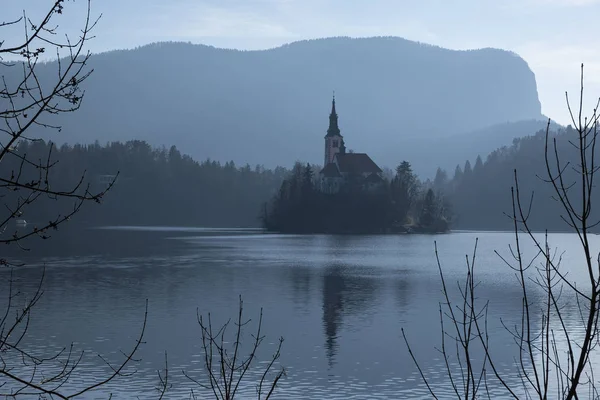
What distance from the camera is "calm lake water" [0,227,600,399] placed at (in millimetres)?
Result: 24438

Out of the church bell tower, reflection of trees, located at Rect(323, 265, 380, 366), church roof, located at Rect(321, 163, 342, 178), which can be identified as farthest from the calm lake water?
the church bell tower

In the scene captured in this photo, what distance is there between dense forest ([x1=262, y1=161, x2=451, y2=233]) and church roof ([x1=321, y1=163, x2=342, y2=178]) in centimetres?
1000

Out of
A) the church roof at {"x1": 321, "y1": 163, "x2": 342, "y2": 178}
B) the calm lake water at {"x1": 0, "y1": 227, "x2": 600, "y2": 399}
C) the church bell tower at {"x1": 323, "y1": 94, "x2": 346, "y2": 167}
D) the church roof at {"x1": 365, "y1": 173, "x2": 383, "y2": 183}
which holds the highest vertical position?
the church bell tower at {"x1": 323, "y1": 94, "x2": 346, "y2": 167}

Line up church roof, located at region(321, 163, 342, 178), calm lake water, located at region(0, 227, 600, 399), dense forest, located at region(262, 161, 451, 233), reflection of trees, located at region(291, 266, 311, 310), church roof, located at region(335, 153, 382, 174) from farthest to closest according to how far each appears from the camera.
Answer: church roof, located at region(335, 153, 382, 174)
church roof, located at region(321, 163, 342, 178)
dense forest, located at region(262, 161, 451, 233)
reflection of trees, located at region(291, 266, 311, 310)
calm lake water, located at region(0, 227, 600, 399)

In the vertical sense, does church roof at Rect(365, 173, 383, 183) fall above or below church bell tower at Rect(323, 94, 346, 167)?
below

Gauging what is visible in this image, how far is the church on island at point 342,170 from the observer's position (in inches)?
6161

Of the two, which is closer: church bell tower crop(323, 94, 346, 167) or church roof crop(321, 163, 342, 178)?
church roof crop(321, 163, 342, 178)

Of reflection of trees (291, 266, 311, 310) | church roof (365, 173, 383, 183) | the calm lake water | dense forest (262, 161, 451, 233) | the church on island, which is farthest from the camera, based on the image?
the church on island

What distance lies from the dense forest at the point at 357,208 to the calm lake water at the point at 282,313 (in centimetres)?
7066

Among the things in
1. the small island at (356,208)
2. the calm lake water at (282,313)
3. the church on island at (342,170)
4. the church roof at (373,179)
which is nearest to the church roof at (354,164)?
the church on island at (342,170)

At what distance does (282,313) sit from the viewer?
1497 inches

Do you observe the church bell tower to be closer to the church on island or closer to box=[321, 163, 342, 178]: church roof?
the church on island

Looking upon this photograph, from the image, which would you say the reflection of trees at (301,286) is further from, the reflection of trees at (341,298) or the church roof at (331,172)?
the church roof at (331,172)

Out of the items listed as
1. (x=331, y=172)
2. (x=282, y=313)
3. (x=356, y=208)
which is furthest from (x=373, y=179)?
(x=282, y=313)
